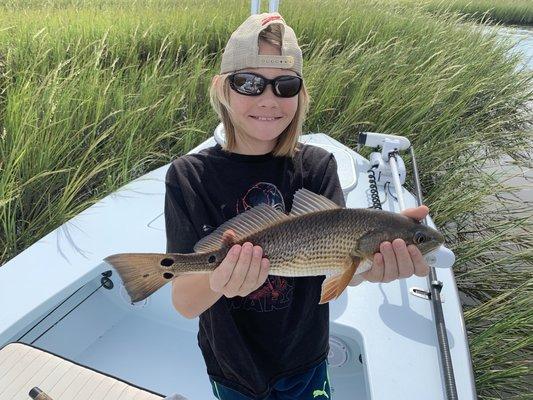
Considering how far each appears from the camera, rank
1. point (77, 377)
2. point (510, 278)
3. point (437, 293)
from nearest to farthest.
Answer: point (77, 377) → point (437, 293) → point (510, 278)

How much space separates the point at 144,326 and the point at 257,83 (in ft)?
5.95

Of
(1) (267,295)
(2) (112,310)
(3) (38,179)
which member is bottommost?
(2) (112,310)

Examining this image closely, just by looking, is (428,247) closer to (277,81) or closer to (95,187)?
(277,81)

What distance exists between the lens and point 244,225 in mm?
1259

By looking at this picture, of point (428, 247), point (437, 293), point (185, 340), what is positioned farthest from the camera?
point (185, 340)

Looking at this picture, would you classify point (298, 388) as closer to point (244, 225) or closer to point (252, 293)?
point (252, 293)

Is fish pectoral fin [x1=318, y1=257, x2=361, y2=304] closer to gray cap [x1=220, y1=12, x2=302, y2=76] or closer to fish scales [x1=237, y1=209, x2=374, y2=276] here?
fish scales [x1=237, y1=209, x2=374, y2=276]

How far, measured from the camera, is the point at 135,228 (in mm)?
2549

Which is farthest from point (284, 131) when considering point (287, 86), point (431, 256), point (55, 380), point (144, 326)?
point (144, 326)

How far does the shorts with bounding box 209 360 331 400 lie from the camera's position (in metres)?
1.47

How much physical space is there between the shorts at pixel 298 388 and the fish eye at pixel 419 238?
59 centimetres

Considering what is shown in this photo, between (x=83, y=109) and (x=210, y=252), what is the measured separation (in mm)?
3045

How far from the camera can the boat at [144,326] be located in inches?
63.5

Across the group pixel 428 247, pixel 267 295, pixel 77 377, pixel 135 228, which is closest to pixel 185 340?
pixel 135 228
